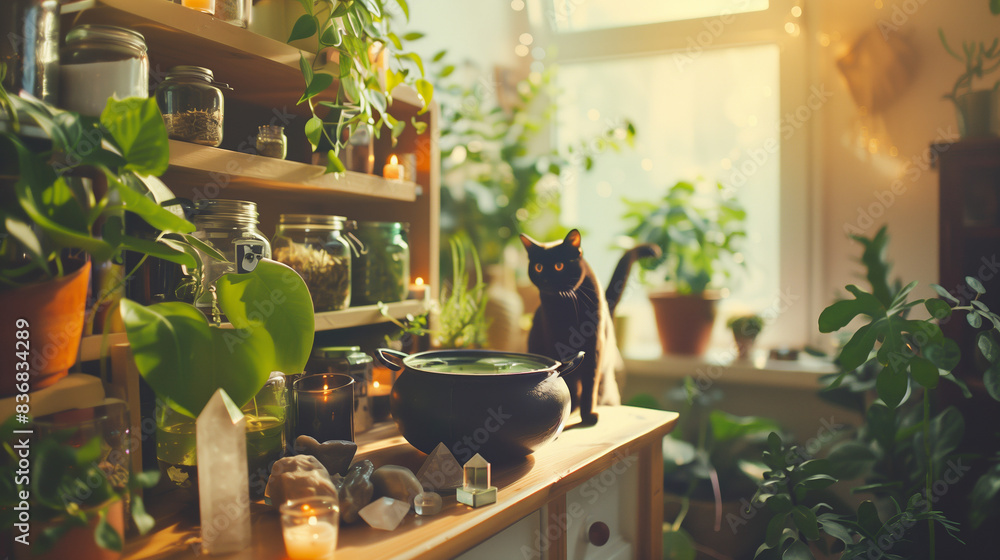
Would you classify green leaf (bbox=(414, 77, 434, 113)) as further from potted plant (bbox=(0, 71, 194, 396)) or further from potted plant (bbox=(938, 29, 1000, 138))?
potted plant (bbox=(938, 29, 1000, 138))

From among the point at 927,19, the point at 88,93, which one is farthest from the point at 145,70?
the point at 927,19

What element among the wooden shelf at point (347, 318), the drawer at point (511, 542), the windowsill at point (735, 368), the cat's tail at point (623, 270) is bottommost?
the drawer at point (511, 542)

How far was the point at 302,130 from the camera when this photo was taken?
1126 mm

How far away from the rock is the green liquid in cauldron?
247 mm

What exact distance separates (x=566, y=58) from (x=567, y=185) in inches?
18.7

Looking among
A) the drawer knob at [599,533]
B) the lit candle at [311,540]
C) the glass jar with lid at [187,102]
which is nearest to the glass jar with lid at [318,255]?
the glass jar with lid at [187,102]

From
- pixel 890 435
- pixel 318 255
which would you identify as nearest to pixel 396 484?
pixel 318 255

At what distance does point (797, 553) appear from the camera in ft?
3.22

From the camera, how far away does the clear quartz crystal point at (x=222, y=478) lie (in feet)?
2.19

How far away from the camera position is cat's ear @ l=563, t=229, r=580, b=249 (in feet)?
3.48

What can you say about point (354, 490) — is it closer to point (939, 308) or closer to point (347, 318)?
point (347, 318)

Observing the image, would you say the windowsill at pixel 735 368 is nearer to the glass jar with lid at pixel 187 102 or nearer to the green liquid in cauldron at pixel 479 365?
the green liquid in cauldron at pixel 479 365

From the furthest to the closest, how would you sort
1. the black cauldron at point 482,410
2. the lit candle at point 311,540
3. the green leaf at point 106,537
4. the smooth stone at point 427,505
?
the black cauldron at point 482,410 < the smooth stone at point 427,505 < the lit candle at point 311,540 < the green leaf at point 106,537

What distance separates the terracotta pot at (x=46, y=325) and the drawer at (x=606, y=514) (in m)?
0.71
